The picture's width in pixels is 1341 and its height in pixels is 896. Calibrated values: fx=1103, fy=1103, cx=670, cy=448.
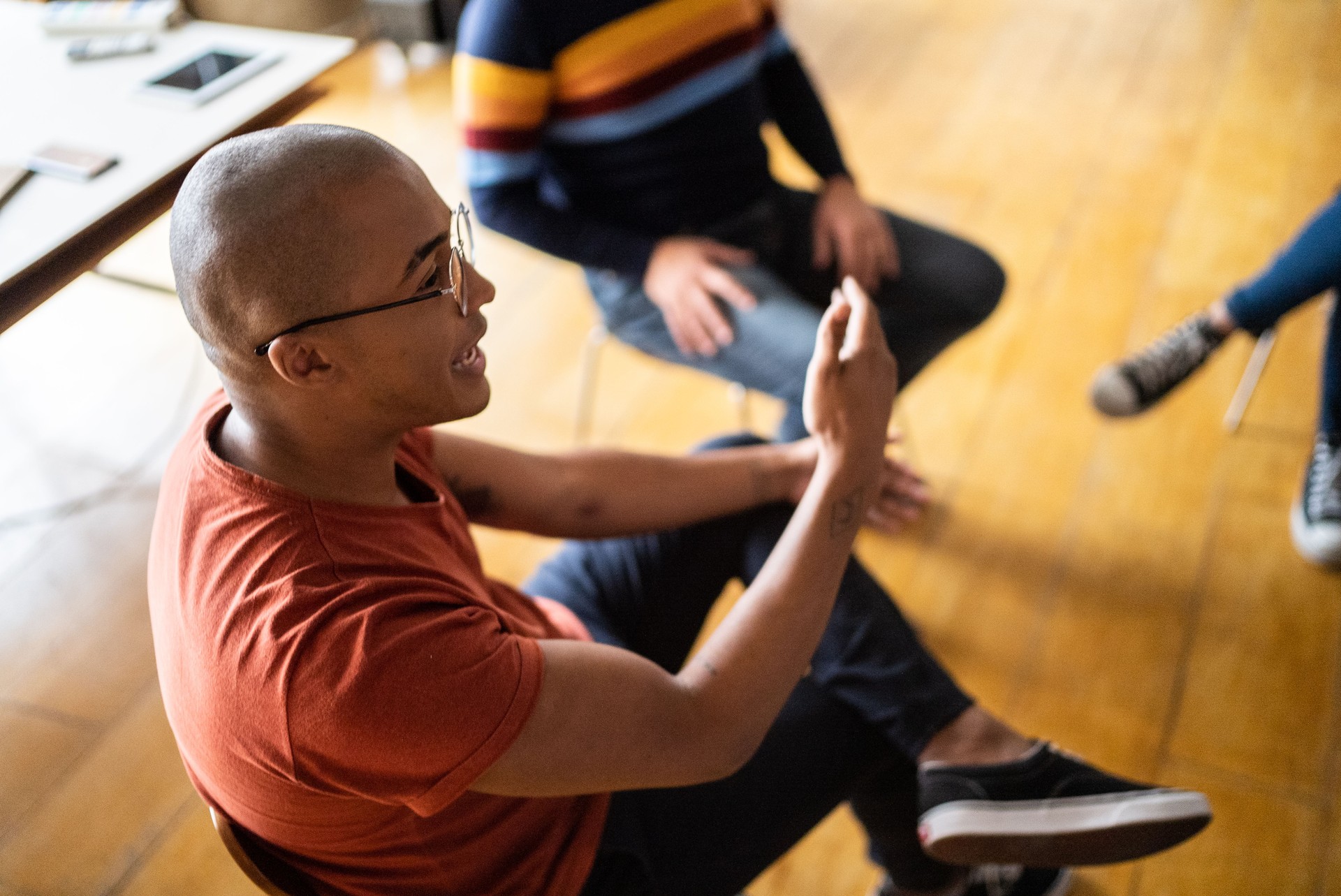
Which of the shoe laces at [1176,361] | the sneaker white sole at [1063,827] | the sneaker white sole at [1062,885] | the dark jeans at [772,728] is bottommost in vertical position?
the sneaker white sole at [1062,885]

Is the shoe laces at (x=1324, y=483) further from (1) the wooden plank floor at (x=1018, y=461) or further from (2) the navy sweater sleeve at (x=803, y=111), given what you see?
(2) the navy sweater sleeve at (x=803, y=111)

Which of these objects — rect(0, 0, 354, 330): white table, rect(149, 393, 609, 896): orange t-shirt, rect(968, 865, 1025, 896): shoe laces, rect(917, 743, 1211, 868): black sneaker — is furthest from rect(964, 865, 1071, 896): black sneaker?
rect(0, 0, 354, 330): white table

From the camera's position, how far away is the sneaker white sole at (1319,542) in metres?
1.64

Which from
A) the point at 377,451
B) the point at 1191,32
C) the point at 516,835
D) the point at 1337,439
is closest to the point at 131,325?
the point at 377,451

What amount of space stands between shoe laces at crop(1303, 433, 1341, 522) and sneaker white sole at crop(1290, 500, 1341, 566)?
2cm

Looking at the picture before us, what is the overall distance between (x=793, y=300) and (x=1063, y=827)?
0.71 meters

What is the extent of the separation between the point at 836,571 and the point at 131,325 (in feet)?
3.24

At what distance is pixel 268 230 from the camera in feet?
2.31

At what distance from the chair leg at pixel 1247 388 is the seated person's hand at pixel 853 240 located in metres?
0.78

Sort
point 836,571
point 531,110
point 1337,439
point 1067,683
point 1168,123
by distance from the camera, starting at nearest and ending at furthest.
A: 1. point 836,571
2. point 531,110
3. point 1067,683
4. point 1337,439
5. point 1168,123

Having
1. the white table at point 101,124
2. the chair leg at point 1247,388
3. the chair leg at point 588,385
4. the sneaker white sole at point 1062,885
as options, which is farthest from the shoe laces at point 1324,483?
the white table at point 101,124

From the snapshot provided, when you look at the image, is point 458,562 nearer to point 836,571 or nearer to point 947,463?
point 836,571

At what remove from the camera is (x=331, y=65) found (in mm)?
1078

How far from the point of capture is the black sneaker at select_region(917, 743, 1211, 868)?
3.34ft
